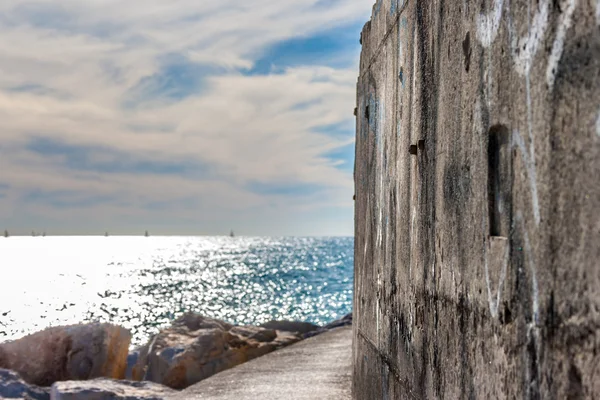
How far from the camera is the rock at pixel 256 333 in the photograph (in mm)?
9562

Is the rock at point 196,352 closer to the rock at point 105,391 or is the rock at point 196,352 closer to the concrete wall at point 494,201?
the rock at point 105,391

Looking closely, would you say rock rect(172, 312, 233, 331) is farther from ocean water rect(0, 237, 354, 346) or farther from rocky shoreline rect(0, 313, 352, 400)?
ocean water rect(0, 237, 354, 346)

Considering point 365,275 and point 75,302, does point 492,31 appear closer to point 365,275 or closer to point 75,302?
point 365,275

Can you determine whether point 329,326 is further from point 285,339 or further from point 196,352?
point 196,352

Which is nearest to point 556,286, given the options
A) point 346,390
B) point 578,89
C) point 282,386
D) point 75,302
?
point 578,89

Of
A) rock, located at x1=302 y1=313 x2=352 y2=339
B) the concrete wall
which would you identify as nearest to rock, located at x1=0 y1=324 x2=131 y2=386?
rock, located at x1=302 y1=313 x2=352 y2=339

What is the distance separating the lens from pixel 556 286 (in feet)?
5.67

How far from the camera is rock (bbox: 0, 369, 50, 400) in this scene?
684 centimetres

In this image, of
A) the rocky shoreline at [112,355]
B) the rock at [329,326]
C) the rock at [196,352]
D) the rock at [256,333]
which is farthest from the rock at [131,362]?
the rock at [329,326]

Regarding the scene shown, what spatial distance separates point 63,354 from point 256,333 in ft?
8.35

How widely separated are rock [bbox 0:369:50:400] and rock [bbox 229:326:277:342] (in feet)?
10.1

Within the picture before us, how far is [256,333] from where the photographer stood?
381 inches

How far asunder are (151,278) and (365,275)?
59.3 meters

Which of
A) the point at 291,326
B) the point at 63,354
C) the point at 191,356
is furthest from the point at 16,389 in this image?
the point at 291,326
